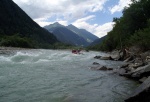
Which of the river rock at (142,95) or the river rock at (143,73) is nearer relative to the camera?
the river rock at (142,95)

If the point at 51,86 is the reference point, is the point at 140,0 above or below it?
above

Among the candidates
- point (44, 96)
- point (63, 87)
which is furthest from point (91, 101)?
point (63, 87)

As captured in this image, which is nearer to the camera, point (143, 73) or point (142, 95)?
point (142, 95)

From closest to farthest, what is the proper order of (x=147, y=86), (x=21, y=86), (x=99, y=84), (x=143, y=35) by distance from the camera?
(x=147, y=86) < (x=21, y=86) < (x=99, y=84) < (x=143, y=35)

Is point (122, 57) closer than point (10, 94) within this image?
No

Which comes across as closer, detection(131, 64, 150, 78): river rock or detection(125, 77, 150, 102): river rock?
detection(125, 77, 150, 102): river rock

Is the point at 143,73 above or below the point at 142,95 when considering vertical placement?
above

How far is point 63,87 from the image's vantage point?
48.6 feet

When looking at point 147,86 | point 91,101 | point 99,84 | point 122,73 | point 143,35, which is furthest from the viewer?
point 143,35

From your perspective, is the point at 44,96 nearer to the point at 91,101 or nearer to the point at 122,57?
the point at 91,101

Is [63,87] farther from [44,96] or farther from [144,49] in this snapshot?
[144,49]

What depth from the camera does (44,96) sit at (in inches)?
486

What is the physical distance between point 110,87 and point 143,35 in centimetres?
2886

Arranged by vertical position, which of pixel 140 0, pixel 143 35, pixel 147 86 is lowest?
pixel 147 86
